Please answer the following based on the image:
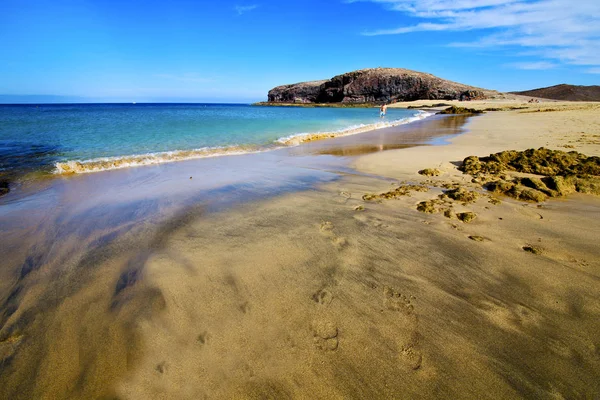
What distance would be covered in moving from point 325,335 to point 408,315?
74 centimetres

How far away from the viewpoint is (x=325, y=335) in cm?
211

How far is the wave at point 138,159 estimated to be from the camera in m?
8.22

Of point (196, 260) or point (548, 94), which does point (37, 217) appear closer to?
point (196, 260)

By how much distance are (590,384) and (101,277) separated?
4184 mm

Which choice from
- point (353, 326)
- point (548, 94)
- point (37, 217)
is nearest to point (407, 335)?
point (353, 326)

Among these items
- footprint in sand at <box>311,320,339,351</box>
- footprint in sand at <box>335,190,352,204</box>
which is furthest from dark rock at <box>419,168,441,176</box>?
footprint in sand at <box>311,320,339,351</box>

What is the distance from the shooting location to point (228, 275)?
286 cm

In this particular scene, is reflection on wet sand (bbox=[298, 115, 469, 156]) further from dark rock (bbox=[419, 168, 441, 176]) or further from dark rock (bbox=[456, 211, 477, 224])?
dark rock (bbox=[456, 211, 477, 224])

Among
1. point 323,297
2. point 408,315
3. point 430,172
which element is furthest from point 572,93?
point 323,297

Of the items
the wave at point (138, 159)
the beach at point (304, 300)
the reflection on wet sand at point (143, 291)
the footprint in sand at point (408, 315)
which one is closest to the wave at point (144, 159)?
the wave at point (138, 159)

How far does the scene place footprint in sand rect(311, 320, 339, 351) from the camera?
6.63 feet

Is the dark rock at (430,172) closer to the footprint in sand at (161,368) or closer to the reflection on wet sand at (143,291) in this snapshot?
the reflection on wet sand at (143,291)

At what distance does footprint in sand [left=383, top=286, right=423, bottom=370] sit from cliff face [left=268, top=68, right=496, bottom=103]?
294 ft

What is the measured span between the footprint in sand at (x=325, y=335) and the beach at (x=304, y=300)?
1 cm
